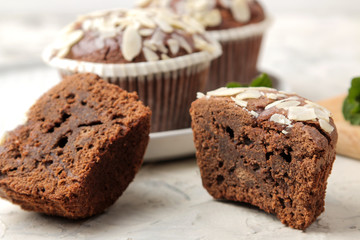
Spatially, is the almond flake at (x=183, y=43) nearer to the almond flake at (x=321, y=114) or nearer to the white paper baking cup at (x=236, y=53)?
the white paper baking cup at (x=236, y=53)

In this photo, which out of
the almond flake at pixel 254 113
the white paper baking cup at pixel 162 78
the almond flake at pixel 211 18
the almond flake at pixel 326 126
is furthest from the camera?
the almond flake at pixel 211 18

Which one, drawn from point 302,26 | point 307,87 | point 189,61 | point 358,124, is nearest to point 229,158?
point 189,61

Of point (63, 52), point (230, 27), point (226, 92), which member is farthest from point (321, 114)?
point (230, 27)

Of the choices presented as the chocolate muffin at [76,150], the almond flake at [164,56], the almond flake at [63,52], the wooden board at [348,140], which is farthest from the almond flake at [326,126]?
the almond flake at [63,52]

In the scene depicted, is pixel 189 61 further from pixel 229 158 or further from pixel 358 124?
pixel 358 124

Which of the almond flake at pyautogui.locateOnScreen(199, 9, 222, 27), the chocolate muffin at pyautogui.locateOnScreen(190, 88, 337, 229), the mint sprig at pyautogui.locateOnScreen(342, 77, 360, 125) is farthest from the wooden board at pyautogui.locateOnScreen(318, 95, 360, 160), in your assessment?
the almond flake at pyautogui.locateOnScreen(199, 9, 222, 27)

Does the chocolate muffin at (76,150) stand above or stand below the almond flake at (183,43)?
below

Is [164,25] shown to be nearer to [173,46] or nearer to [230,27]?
[173,46]
